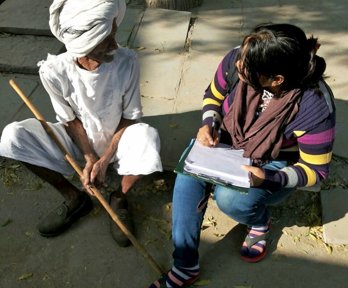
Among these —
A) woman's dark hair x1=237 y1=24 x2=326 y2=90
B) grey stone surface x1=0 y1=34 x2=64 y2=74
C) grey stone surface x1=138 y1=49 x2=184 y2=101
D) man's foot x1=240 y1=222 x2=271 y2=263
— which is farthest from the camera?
grey stone surface x1=0 y1=34 x2=64 y2=74

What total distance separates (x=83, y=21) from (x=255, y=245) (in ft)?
5.31

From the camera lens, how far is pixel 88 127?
2.66m

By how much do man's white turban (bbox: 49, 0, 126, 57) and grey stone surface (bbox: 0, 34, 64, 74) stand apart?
1819mm

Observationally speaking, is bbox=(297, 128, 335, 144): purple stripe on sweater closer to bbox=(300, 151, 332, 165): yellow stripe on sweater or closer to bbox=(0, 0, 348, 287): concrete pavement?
bbox=(300, 151, 332, 165): yellow stripe on sweater

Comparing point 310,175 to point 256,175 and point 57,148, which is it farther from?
point 57,148

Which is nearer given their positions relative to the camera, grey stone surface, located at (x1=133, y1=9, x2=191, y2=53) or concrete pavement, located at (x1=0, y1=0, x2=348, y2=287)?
concrete pavement, located at (x1=0, y1=0, x2=348, y2=287)

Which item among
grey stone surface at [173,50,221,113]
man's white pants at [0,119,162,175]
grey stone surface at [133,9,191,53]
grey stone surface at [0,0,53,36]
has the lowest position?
grey stone surface at [173,50,221,113]

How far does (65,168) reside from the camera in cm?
271

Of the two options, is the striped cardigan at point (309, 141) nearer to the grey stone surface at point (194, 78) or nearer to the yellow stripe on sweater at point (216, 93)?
the yellow stripe on sweater at point (216, 93)

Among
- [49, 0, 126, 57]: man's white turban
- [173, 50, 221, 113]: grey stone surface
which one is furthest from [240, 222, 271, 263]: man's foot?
[49, 0, 126, 57]: man's white turban

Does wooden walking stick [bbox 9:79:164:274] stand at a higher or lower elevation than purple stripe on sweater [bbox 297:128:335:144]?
lower

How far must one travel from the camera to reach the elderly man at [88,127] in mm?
2338

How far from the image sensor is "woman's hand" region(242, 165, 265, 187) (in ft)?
7.29

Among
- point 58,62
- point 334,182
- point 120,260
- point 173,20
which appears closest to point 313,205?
point 334,182
